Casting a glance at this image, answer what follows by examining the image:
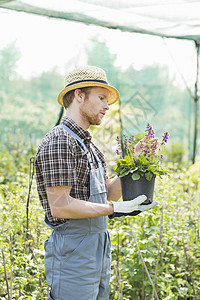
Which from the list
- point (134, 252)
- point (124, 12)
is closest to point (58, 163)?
point (134, 252)

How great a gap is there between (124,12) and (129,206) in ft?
8.56

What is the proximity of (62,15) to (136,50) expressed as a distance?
1639 mm

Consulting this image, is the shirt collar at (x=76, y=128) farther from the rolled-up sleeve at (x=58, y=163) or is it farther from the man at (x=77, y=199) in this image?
the rolled-up sleeve at (x=58, y=163)

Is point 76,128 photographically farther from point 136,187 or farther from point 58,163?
point 136,187

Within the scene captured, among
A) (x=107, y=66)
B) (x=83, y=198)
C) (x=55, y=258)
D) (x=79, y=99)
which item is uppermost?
(x=107, y=66)

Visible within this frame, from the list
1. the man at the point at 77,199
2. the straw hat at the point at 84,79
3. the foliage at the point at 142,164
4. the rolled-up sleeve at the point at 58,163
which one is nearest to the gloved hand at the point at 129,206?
the man at the point at 77,199

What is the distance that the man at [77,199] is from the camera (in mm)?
1643

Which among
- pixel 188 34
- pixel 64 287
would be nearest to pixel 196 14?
pixel 188 34

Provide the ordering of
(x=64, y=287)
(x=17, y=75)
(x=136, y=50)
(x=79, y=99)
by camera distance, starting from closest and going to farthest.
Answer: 1. (x=64, y=287)
2. (x=79, y=99)
3. (x=136, y=50)
4. (x=17, y=75)

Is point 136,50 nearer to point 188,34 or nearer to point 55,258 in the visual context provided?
point 188,34

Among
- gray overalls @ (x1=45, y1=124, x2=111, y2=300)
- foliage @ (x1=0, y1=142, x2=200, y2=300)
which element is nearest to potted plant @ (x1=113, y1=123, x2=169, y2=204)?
gray overalls @ (x1=45, y1=124, x2=111, y2=300)

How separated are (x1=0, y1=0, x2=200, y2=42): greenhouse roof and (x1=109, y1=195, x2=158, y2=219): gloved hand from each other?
1.98 meters

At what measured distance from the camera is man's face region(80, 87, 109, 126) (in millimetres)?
1826

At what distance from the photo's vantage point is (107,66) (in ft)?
16.2
